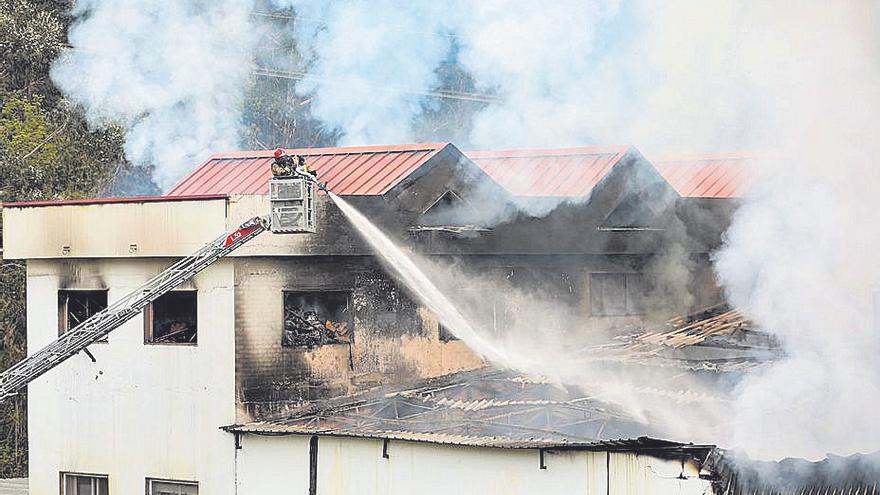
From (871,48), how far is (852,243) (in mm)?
2357

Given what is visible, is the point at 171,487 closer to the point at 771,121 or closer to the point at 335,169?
the point at 335,169

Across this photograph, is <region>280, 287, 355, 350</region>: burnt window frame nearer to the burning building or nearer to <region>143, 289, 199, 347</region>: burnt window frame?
the burning building

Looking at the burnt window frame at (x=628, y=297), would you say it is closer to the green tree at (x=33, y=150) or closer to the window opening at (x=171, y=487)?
the window opening at (x=171, y=487)

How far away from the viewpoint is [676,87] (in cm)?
2047

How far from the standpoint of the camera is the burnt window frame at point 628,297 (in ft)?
76.3

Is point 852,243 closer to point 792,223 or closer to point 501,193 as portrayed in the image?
point 792,223

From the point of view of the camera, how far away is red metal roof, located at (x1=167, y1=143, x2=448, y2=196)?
71.9 feet

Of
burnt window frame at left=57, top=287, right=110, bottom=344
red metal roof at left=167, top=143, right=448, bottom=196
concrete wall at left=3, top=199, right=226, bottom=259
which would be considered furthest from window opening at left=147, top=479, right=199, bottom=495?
red metal roof at left=167, top=143, right=448, bottom=196

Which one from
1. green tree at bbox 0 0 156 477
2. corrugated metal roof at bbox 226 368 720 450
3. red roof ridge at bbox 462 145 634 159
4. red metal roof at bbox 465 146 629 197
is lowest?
corrugated metal roof at bbox 226 368 720 450

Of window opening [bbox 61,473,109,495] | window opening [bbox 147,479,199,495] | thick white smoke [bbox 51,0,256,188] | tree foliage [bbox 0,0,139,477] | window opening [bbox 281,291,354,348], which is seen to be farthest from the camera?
tree foliage [bbox 0,0,139,477]

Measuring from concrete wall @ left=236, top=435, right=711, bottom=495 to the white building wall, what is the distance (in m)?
0.88

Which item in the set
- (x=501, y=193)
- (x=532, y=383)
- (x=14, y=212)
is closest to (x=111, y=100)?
(x=14, y=212)

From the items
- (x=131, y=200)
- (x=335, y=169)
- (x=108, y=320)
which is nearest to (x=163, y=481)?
(x=108, y=320)

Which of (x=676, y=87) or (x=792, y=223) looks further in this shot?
(x=676, y=87)
